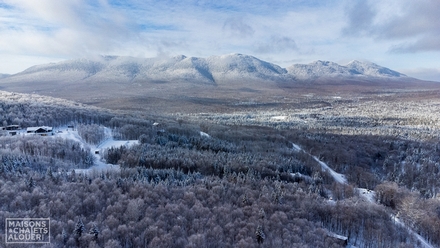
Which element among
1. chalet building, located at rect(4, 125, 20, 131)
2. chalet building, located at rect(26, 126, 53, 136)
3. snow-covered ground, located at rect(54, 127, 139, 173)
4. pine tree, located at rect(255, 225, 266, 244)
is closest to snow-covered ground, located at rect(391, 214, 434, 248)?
pine tree, located at rect(255, 225, 266, 244)

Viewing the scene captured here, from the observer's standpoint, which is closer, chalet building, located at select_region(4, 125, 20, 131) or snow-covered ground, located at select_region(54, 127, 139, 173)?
snow-covered ground, located at select_region(54, 127, 139, 173)

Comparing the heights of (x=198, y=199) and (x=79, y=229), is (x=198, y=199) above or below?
below

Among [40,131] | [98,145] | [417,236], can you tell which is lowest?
[417,236]

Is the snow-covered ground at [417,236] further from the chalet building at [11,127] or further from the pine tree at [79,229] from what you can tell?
the chalet building at [11,127]

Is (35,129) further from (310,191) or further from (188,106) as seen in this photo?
(188,106)

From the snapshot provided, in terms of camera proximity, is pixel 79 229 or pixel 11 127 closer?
pixel 79 229

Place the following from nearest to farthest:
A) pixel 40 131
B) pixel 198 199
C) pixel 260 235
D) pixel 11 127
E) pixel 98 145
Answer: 1. pixel 260 235
2. pixel 198 199
3. pixel 40 131
4. pixel 98 145
5. pixel 11 127

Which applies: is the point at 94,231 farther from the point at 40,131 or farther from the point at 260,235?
the point at 40,131

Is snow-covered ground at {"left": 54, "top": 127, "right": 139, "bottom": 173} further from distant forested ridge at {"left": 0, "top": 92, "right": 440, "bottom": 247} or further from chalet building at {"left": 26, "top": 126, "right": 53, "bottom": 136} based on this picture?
chalet building at {"left": 26, "top": 126, "right": 53, "bottom": 136}

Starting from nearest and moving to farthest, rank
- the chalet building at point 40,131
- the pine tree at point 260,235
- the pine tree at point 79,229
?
the pine tree at point 79,229 → the pine tree at point 260,235 → the chalet building at point 40,131

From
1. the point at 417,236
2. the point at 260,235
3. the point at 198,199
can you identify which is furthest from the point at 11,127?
the point at 417,236

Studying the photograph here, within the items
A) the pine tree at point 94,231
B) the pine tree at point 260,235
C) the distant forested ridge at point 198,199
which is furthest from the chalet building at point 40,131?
the pine tree at point 260,235

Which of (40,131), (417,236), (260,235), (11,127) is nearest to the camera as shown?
(260,235)
